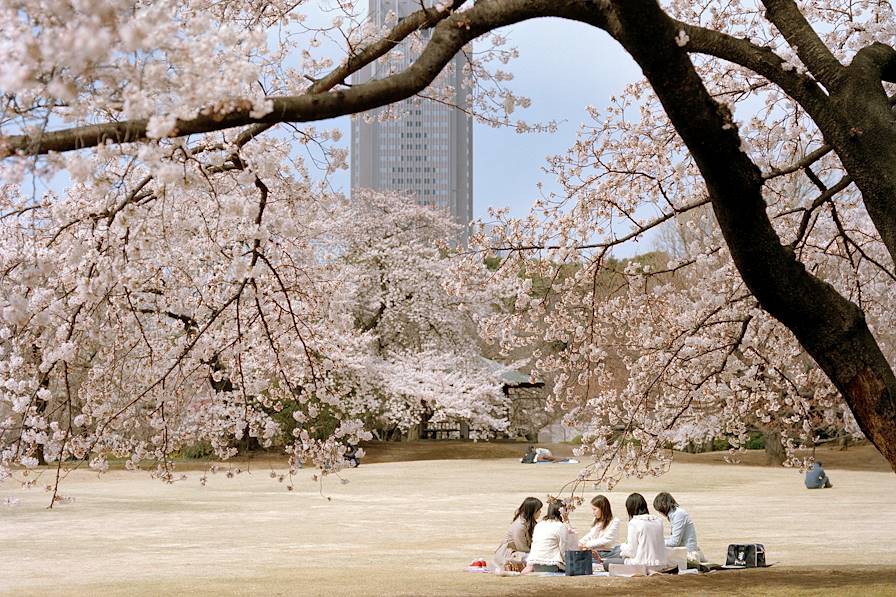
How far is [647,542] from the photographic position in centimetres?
802

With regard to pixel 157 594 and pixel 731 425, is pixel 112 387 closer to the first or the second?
pixel 157 594

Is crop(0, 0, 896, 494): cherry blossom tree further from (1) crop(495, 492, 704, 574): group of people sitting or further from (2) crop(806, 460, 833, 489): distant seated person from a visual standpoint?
(2) crop(806, 460, 833, 489): distant seated person

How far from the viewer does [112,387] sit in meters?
7.75

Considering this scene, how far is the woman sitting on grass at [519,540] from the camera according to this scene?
8.25 meters

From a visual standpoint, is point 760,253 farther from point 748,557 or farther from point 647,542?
point 748,557

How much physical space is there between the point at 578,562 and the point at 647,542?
0.60 meters

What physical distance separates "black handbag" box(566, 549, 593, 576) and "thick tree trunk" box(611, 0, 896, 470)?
307 cm

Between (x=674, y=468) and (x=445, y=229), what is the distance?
1137 cm

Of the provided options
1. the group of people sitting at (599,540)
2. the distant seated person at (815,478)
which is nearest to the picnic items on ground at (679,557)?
the group of people sitting at (599,540)

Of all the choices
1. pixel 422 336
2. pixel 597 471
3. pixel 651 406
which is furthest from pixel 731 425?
pixel 422 336

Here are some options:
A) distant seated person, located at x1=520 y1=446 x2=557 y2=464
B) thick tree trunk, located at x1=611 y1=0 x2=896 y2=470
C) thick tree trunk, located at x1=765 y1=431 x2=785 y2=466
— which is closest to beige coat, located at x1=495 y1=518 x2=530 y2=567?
thick tree trunk, located at x1=611 y1=0 x2=896 y2=470

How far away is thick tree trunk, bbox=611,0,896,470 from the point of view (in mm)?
4789

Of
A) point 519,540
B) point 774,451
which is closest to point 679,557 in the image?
point 519,540

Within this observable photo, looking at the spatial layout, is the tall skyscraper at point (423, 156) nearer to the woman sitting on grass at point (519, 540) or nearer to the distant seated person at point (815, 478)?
the distant seated person at point (815, 478)
